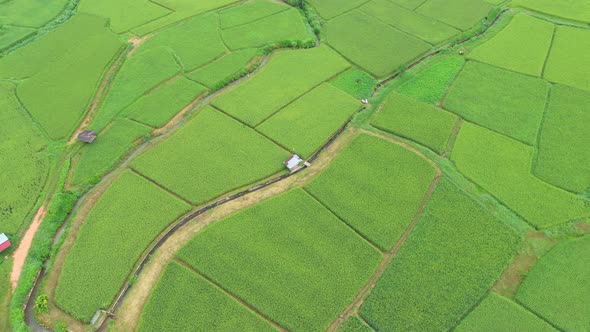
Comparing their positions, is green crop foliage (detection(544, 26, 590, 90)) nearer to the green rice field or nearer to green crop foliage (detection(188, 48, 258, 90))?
the green rice field

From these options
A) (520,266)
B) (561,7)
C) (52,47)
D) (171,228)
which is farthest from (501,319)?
(52,47)

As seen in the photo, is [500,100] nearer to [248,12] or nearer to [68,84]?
[248,12]

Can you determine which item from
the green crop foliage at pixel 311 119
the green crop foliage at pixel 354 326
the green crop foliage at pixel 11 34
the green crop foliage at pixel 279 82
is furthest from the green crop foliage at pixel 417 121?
the green crop foliage at pixel 11 34

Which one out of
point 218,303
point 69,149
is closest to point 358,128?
point 218,303

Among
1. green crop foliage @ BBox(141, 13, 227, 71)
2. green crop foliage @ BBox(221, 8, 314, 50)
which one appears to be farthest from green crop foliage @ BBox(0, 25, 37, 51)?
green crop foliage @ BBox(221, 8, 314, 50)

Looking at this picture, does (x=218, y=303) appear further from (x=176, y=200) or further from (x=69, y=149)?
(x=69, y=149)
